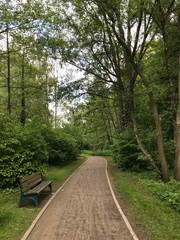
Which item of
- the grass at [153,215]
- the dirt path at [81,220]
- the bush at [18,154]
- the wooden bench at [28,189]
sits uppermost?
the bush at [18,154]

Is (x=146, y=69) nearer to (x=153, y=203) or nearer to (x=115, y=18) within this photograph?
(x=115, y=18)

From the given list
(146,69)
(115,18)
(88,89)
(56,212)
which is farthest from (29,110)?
(56,212)

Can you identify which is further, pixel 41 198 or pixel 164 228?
pixel 41 198

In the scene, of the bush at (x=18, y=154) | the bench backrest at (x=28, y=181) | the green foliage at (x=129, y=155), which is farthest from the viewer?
the green foliage at (x=129, y=155)

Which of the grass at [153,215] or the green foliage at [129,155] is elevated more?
the green foliage at [129,155]

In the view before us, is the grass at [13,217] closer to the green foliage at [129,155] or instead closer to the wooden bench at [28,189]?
the wooden bench at [28,189]

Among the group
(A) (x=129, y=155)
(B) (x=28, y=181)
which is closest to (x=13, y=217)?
(B) (x=28, y=181)

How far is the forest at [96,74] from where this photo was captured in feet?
34.4

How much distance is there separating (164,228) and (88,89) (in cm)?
1232

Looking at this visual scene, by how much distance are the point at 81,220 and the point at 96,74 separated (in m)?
12.7

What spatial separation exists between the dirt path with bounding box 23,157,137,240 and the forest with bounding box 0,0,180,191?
3138mm

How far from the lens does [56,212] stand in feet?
21.7

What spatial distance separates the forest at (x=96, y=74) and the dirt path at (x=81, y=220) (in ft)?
10.3

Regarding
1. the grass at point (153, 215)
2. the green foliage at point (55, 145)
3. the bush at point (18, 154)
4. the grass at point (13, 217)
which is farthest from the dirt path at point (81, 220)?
the green foliage at point (55, 145)
